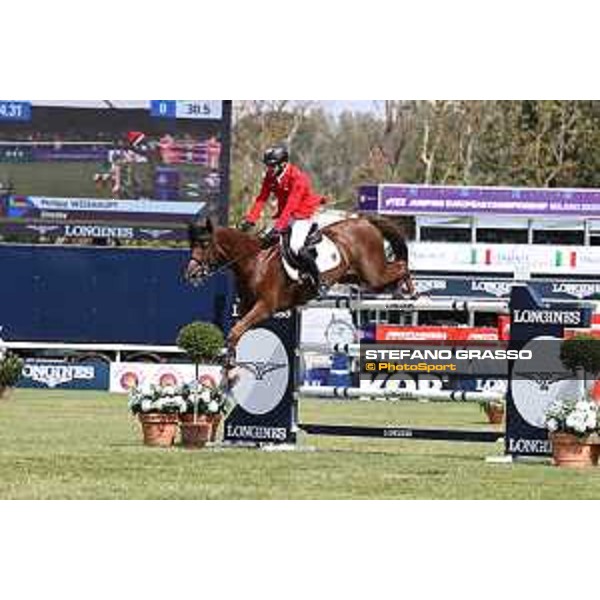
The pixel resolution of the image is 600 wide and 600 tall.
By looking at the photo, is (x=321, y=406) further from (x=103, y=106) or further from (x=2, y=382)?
(x=103, y=106)

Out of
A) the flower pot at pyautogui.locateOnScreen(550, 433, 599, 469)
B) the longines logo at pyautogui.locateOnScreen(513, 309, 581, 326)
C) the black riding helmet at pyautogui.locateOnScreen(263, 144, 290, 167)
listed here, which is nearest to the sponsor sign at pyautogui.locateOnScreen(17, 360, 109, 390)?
the black riding helmet at pyautogui.locateOnScreen(263, 144, 290, 167)

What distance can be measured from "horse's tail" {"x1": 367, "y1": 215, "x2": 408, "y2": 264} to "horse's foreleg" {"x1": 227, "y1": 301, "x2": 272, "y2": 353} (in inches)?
53.6

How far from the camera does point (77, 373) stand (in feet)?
123

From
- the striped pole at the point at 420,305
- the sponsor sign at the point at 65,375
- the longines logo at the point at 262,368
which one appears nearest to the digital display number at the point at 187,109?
the sponsor sign at the point at 65,375

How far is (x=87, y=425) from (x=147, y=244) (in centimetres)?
1943

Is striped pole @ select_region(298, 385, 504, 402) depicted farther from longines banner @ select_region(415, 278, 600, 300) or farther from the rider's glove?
longines banner @ select_region(415, 278, 600, 300)

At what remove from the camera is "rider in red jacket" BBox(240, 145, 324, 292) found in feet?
46.3

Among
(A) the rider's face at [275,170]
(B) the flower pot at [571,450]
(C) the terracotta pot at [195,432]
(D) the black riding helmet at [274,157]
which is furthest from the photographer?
(C) the terracotta pot at [195,432]

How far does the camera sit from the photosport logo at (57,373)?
37375 mm

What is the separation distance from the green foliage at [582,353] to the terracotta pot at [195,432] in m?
3.53

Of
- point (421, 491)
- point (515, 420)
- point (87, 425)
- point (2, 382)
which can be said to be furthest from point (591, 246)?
point (421, 491)

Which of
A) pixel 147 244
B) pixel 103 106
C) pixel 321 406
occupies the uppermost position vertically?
pixel 103 106

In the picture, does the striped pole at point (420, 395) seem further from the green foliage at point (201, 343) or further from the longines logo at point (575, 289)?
the longines logo at point (575, 289)

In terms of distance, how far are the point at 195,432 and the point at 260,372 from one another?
90cm
